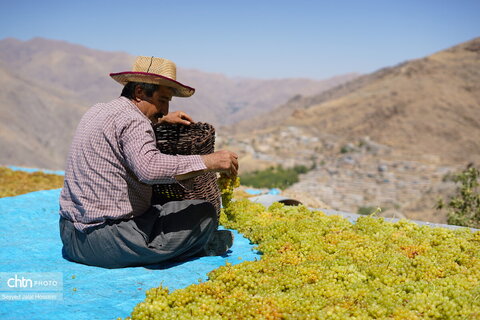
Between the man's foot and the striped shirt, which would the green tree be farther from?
the striped shirt

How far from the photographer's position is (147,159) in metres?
3.35

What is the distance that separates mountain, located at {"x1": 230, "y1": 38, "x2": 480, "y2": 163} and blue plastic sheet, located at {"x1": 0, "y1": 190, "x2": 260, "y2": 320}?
31014 millimetres

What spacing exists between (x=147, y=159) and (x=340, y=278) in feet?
6.43

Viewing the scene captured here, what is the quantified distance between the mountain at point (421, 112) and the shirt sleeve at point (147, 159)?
1236 inches

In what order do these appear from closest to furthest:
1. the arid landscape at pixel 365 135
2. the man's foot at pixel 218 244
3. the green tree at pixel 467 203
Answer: the man's foot at pixel 218 244
the green tree at pixel 467 203
the arid landscape at pixel 365 135

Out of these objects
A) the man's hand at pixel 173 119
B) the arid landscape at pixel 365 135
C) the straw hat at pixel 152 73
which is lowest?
the arid landscape at pixel 365 135

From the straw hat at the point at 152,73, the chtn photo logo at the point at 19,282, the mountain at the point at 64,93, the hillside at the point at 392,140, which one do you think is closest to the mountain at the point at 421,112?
the hillside at the point at 392,140

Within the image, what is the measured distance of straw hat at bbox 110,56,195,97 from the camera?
3.74 meters

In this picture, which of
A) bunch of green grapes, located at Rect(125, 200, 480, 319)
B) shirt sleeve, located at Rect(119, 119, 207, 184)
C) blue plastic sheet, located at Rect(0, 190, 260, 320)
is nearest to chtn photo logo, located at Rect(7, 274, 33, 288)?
blue plastic sheet, located at Rect(0, 190, 260, 320)

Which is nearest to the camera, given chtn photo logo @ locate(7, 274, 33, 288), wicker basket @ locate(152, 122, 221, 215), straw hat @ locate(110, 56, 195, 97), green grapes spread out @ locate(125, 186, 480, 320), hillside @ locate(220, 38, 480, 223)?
green grapes spread out @ locate(125, 186, 480, 320)

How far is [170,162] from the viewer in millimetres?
3387

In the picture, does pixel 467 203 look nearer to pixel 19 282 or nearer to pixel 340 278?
pixel 340 278

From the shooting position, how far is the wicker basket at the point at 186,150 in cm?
426

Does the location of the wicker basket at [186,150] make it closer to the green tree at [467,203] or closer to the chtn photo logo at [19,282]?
the chtn photo logo at [19,282]
